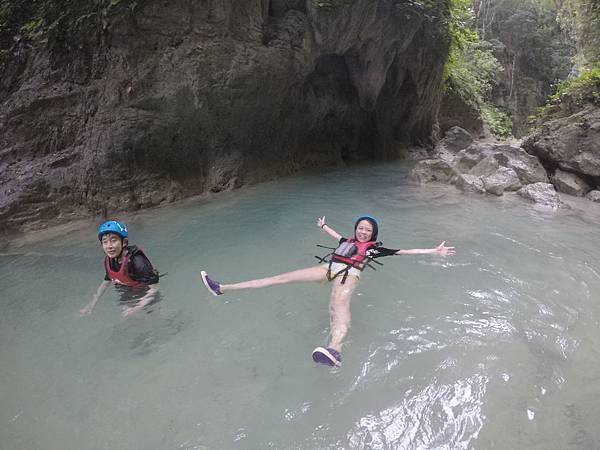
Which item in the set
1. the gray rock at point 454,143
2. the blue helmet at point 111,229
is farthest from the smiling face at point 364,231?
the gray rock at point 454,143

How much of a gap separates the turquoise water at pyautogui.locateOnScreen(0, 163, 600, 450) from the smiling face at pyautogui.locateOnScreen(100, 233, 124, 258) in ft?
2.08

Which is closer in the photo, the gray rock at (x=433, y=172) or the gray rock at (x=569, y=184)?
the gray rock at (x=569, y=184)

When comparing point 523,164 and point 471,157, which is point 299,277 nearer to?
point 523,164

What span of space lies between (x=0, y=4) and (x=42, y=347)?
8243mm

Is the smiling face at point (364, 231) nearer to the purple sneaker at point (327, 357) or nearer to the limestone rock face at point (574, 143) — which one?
the purple sneaker at point (327, 357)

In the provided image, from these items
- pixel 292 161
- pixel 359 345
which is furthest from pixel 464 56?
pixel 359 345

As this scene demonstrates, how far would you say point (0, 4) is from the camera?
8133 millimetres

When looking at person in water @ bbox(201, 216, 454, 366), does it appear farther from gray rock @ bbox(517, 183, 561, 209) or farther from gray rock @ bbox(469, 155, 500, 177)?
gray rock @ bbox(469, 155, 500, 177)

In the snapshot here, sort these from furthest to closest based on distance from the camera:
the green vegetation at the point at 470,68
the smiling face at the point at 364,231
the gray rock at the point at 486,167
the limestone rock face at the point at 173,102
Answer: the green vegetation at the point at 470,68, the gray rock at the point at 486,167, the limestone rock face at the point at 173,102, the smiling face at the point at 364,231

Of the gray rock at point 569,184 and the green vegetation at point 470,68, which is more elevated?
the green vegetation at point 470,68

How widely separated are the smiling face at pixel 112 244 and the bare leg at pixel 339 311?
2205 millimetres

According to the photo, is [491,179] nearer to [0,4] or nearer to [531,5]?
[0,4]

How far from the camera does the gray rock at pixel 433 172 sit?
35.7 feet

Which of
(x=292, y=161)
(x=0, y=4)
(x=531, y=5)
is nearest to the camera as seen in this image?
(x=0, y=4)
